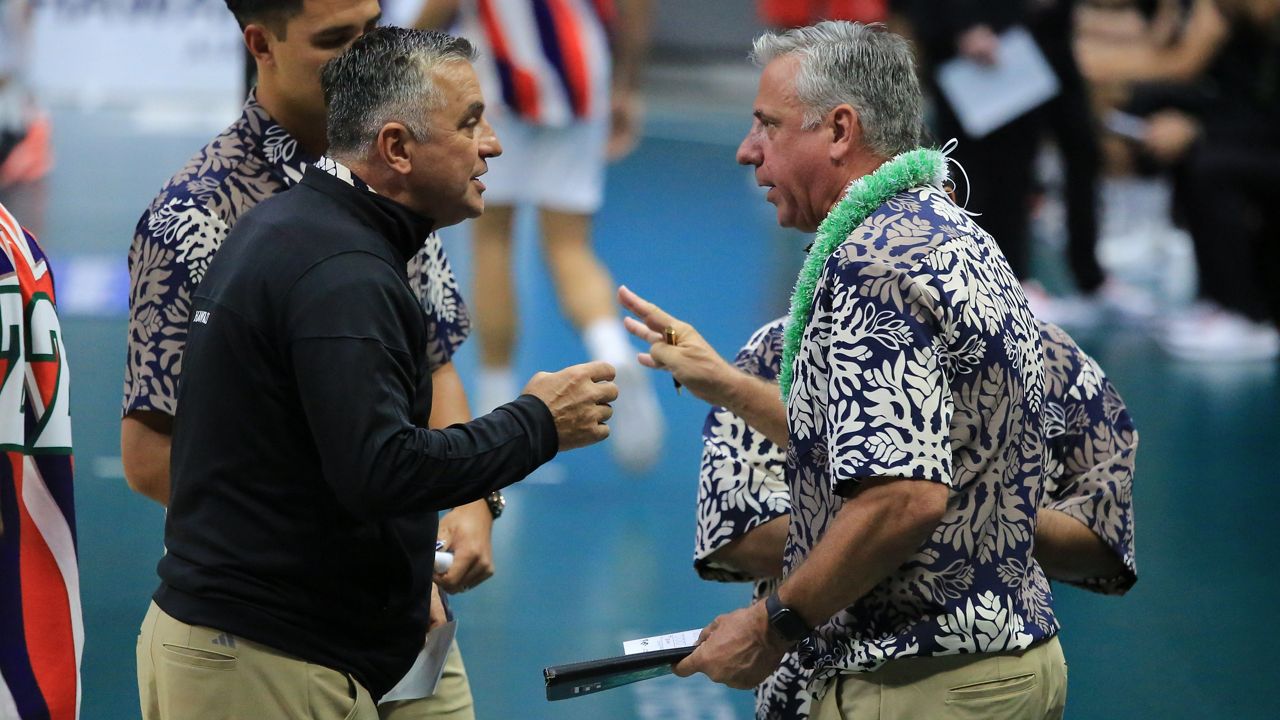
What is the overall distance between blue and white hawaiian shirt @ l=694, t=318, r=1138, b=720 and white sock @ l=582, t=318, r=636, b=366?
9.37 ft

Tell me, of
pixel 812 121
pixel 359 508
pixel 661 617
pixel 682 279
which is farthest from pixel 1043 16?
pixel 359 508

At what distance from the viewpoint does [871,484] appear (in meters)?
2.08

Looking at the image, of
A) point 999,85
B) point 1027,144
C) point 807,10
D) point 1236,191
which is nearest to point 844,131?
point 999,85

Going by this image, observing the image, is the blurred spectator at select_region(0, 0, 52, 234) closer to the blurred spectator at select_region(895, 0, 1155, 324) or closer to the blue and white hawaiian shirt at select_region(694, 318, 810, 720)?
the blurred spectator at select_region(895, 0, 1155, 324)

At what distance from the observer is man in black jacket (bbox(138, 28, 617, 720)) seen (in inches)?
81.5

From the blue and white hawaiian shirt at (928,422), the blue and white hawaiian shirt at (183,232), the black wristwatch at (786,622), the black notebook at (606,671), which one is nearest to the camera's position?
the blue and white hawaiian shirt at (928,422)

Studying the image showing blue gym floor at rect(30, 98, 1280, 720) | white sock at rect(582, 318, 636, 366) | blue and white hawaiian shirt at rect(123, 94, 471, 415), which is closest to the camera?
blue and white hawaiian shirt at rect(123, 94, 471, 415)

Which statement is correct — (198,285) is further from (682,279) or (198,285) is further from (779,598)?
(682,279)

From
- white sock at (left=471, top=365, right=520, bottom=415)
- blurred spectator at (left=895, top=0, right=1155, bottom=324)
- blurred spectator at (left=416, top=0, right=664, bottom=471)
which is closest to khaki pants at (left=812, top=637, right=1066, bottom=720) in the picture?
blurred spectator at (left=416, top=0, right=664, bottom=471)

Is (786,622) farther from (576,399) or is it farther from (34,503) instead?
(34,503)

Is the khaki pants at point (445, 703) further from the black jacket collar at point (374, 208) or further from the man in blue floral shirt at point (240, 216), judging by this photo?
the black jacket collar at point (374, 208)

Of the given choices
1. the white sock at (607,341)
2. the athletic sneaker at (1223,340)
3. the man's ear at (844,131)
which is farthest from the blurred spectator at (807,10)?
the man's ear at (844,131)

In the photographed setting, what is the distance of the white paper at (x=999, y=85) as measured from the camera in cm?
767

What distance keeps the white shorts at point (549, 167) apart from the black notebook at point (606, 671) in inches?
139
